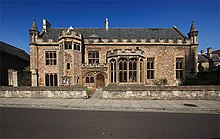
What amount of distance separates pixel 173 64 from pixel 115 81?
11.5m

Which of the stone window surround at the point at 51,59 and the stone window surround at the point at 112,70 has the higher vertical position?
the stone window surround at the point at 51,59

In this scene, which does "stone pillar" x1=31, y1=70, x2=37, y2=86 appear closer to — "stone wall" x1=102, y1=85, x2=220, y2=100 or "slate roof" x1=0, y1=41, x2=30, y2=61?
"slate roof" x1=0, y1=41, x2=30, y2=61

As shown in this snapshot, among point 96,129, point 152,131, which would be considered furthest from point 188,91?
point 96,129

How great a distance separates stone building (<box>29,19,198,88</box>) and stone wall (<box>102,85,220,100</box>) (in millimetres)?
5725

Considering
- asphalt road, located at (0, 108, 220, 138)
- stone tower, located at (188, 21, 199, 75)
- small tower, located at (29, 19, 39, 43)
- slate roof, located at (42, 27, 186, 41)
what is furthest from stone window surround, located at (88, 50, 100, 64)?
stone tower, located at (188, 21, 199, 75)

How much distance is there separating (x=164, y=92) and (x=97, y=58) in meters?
12.3

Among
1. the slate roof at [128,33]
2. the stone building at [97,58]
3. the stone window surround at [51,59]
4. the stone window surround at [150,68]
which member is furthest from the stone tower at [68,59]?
the stone window surround at [150,68]

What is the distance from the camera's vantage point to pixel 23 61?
2423 cm

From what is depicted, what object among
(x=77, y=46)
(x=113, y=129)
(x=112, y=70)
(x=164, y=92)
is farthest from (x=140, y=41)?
(x=113, y=129)

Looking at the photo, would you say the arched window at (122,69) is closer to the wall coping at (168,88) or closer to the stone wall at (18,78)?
the wall coping at (168,88)

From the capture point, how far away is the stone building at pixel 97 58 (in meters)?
16.3

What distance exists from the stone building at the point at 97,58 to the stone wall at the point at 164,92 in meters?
5.73

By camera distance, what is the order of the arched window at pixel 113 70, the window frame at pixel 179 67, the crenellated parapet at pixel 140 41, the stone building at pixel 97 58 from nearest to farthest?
the arched window at pixel 113 70 → the stone building at pixel 97 58 → the crenellated parapet at pixel 140 41 → the window frame at pixel 179 67

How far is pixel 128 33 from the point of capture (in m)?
22.2
